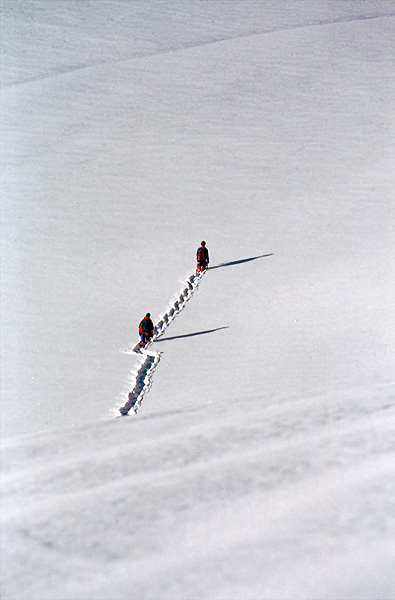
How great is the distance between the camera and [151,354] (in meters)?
10.3

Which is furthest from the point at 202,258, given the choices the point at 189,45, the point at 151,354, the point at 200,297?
the point at 189,45

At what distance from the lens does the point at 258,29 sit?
75.1 feet

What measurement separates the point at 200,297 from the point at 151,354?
81.6 inches

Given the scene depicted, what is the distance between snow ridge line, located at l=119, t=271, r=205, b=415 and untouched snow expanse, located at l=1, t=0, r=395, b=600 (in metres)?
0.13

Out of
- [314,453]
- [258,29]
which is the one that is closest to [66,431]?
[314,453]

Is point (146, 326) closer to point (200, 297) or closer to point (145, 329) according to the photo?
point (145, 329)

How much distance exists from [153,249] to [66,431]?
6.48 m

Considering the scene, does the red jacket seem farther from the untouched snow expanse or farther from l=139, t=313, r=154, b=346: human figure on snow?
the untouched snow expanse

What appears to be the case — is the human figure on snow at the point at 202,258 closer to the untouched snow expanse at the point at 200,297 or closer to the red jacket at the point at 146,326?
the untouched snow expanse at the point at 200,297

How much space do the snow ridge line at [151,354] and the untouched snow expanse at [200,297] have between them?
0.43ft

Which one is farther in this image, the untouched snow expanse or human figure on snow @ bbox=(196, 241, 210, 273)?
human figure on snow @ bbox=(196, 241, 210, 273)

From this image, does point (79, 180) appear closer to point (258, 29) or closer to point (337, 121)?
point (337, 121)

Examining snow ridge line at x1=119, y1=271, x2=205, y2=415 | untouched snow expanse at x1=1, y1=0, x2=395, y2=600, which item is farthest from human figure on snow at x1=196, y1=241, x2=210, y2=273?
untouched snow expanse at x1=1, y1=0, x2=395, y2=600

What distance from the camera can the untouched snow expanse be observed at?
584 centimetres
